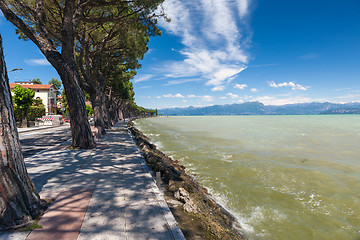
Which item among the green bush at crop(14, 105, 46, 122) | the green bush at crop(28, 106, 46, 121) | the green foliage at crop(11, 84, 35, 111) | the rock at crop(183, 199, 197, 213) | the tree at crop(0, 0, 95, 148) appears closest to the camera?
the rock at crop(183, 199, 197, 213)

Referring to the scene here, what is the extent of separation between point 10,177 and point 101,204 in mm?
1728

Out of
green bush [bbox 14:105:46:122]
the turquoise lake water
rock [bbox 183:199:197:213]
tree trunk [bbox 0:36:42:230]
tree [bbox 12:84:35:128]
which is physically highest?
tree [bbox 12:84:35:128]

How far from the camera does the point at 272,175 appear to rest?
9984mm

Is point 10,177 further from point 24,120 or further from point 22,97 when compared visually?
point 24,120

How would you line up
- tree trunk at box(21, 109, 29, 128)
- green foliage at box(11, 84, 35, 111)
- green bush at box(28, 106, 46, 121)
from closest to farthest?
green foliage at box(11, 84, 35, 111) < tree trunk at box(21, 109, 29, 128) < green bush at box(28, 106, 46, 121)

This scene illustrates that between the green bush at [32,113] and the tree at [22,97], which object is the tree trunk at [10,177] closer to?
the tree at [22,97]

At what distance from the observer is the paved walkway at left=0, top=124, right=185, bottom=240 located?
312 centimetres

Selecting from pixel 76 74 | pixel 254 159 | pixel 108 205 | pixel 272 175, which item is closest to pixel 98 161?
pixel 108 205

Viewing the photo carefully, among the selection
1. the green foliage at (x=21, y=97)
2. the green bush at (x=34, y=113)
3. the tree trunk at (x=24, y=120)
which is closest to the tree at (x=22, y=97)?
the green foliage at (x=21, y=97)

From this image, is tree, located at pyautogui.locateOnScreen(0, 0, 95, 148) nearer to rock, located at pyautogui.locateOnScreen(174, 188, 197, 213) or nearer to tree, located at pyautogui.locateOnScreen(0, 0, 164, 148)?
tree, located at pyautogui.locateOnScreen(0, 0, 164, 148)

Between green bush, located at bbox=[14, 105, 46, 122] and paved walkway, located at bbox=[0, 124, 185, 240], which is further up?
green bush, located at bbox=[14, 105, 46, 122]

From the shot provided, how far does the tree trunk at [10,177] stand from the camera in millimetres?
3105

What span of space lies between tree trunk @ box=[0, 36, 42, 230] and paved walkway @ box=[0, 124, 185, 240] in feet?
0.88

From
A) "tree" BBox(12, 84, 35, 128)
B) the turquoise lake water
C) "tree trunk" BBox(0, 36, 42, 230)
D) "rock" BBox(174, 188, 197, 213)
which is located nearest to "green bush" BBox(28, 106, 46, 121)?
"tree" BBox(12, 84, 35, 128)
